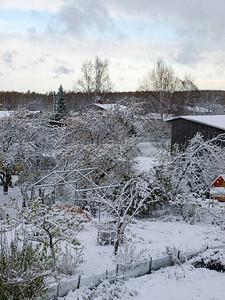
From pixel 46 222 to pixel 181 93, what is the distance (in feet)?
154

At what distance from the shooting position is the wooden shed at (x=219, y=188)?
9508 millimetres

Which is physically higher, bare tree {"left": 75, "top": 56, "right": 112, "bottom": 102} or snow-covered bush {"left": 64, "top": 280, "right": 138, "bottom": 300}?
bare tree {"left": 75, "top": 56, "right": 112, "bottom": 102}

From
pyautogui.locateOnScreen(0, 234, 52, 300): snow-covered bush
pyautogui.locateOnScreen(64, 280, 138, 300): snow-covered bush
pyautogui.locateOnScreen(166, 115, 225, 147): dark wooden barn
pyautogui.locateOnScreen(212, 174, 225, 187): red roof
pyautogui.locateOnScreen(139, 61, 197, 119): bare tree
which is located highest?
pyautogui.locateOnScreen(139, 61, 197, 119): bare tree

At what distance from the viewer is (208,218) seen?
11523 mm

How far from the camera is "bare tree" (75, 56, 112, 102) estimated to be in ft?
140

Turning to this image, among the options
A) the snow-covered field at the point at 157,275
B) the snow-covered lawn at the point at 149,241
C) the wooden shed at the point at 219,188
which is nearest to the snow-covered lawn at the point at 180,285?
the snow-covered field at the point at 157,275

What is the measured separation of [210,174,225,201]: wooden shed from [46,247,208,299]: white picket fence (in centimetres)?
295

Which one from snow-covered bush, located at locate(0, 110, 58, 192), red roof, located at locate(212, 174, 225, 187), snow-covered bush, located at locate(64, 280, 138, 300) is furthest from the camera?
snow-covered bush, located at locate(0, 110, 58, 192)

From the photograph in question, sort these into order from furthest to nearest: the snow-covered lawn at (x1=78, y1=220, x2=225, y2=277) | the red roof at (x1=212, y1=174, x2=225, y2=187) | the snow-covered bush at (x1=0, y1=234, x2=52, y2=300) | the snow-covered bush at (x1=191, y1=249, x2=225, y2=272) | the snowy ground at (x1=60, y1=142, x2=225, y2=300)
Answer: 1. the red roof at (x1=212, y1=174, x2=225, y2=187)
2. the snow-covered bush at (x1=191, y1=249, x2=225, y2=272)
3. the snow-covered lawn at (x1=78, y1=220, x2=225, y2=277)
4. the snowy ground at (x1=60, y1=142, x2=225, y2=300)
5. the snow-covered bush at (x1=0, y1=234, x2=52, y2=300)

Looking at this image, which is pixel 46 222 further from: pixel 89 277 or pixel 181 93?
pixel 181 93

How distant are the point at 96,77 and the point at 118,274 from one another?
128 ft

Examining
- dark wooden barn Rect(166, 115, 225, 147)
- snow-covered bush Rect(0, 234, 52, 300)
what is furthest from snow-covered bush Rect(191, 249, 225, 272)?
dark wooden barn Rect(166, 115, 225, 147)

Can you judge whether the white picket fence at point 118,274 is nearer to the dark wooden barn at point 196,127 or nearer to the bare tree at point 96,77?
the dark wooden barn at point 196,127

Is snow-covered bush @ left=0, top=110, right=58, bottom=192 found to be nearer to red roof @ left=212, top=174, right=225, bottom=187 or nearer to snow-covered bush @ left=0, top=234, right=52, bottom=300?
red roof @ left=212, top=174, right=225, bottom=187
